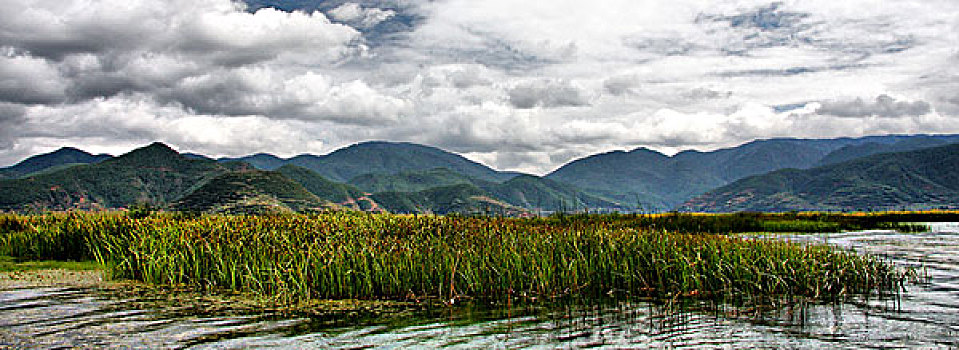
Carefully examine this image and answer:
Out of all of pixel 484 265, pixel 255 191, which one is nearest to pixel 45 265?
pixel 484 265

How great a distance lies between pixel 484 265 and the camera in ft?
44.3

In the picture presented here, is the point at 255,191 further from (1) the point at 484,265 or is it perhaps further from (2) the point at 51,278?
(1) the point at 484,265

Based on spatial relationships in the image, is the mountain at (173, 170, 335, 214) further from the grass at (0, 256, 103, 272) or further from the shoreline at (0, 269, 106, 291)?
the shoreline at (0, 269, 106, 291)

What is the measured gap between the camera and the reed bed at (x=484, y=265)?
43.2ft

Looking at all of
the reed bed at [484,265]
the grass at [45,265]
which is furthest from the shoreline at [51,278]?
the reed bed at [484,265]

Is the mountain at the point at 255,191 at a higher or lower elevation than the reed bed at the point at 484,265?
higher

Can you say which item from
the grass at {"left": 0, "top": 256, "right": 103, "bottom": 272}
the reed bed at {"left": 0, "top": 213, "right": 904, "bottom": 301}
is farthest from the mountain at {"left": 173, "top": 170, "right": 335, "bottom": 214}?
the reed bed at {"left": 0, "top": 213, "right": 904, "bottom": 301}

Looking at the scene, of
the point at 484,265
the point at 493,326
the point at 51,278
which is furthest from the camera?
the point at 51,278

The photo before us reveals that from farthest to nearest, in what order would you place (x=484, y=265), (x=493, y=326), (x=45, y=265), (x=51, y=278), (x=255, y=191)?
(x=255, y=191) < (x=45, y=265) < (x=51, y=278) < (x=484, y=265) < (x=493, y=326)

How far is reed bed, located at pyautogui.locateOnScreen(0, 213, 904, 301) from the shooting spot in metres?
13.2

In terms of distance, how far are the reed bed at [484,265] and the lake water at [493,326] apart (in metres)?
1.15

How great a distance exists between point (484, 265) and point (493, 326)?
3.07m

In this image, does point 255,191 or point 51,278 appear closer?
point 51,278

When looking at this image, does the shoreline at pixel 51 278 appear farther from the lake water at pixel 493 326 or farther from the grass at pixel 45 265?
the lake water at pixel 493 326
